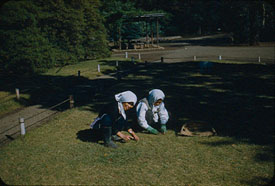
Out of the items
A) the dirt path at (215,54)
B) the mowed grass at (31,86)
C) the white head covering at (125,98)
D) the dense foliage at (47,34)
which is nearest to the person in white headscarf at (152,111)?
the white head covering at (125,98)

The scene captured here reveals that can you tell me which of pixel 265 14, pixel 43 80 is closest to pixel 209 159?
A: pixel 43 80

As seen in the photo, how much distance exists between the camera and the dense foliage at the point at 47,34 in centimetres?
1697

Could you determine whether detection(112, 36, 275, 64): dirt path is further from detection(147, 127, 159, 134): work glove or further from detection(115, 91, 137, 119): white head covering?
detection(115, 91, 137, 119): white head covering

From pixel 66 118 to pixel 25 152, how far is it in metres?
2.94

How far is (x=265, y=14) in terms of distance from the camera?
1657 inches

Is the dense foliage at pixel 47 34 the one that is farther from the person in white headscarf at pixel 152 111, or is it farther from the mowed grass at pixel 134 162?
the person in white headscarf at pixel 152 111

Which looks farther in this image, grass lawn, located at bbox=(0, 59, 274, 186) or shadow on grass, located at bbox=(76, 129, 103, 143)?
shadow on grass, located at bbox=(76, 129, 103, 143)

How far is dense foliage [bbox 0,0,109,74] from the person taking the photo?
16969 mm

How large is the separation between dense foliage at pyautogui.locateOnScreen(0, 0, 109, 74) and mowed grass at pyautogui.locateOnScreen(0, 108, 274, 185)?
11.6 meters

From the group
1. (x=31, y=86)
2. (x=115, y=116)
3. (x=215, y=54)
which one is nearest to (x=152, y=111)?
(x=115, y=116)

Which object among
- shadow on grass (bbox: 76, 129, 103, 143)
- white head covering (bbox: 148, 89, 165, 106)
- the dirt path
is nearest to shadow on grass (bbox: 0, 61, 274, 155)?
white head covering (bbox: 148, 89, 165, 106)

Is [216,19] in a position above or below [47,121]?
above

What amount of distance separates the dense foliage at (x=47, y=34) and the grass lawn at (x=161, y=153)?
29.7 ft

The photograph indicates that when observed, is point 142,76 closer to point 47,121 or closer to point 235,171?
point 47,121
